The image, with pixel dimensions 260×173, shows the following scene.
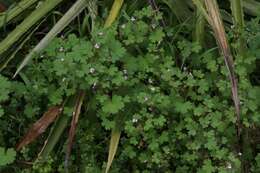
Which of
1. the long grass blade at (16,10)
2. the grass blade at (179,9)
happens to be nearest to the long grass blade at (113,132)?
the grass blade at (179,9)

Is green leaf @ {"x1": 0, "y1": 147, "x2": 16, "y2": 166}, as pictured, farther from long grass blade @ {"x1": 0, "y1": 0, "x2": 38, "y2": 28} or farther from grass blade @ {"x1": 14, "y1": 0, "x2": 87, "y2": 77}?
long grass blade @ {"x1": 0, "y1": 0, "x2": 38, "y2": 28}

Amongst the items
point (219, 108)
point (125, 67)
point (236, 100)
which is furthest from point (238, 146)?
point (125, 67)

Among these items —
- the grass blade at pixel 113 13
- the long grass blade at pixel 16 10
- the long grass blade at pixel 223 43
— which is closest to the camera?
the long grass blade at pixel 223 43

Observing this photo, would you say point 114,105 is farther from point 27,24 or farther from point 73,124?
point 27,24

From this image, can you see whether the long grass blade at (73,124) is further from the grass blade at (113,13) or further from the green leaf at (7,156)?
the grass blade at (113,13)

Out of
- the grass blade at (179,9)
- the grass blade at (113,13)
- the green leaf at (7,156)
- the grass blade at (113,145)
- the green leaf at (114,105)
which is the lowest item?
the green leaf at (7,156)

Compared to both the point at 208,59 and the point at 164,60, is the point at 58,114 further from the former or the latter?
the point at 208,59

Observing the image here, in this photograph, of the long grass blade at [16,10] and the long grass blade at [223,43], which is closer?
the long grass blade at [223,43]
